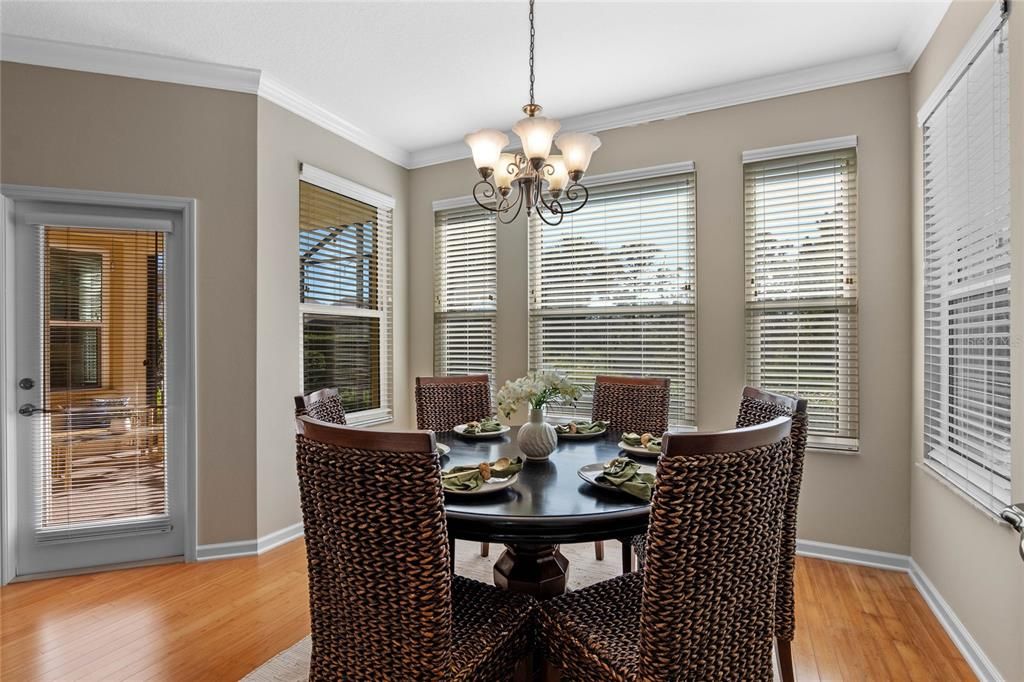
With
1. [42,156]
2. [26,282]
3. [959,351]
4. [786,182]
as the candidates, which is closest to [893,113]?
→ [786,182]

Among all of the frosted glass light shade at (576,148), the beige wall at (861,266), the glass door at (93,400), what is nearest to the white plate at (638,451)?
the frosted glass light shade at (576,148)

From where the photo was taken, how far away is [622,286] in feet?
12.3

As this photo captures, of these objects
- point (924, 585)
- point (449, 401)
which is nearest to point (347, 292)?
point (449, 401)

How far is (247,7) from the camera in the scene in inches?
102

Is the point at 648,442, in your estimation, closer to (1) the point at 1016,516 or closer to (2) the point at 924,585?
(1) the point at 1016,516

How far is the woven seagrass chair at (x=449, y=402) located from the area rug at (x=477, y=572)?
124 mm

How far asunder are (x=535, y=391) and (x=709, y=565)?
3.20 ft

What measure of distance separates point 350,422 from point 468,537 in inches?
103

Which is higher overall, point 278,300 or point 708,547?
point 278,300

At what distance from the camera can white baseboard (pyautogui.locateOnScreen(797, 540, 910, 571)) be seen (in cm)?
295

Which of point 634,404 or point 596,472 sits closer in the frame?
point 596,472

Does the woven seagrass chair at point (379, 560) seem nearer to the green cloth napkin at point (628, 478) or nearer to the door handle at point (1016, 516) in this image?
the green cloth napkin at point (628, 478)

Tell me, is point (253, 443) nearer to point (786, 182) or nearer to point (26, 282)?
point (26, 282)

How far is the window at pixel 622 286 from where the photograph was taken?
11.6 ft
